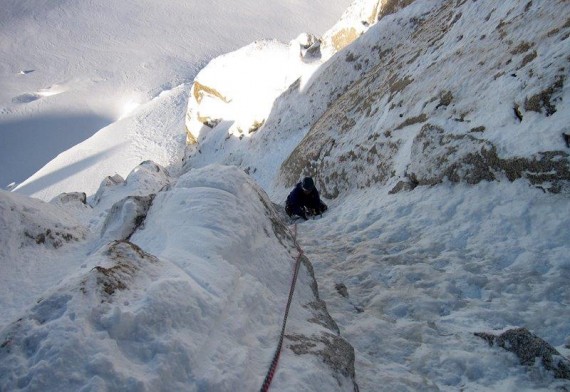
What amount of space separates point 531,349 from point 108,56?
10311cm

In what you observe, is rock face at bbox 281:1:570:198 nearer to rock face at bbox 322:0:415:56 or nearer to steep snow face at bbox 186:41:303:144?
rock face at bbox 322:0:415:56

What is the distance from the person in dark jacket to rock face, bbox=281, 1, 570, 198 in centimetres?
128

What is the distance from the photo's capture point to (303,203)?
444 inches

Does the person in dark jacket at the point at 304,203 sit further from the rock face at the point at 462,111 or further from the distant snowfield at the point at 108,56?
the distant snowfield at the point at 108,56

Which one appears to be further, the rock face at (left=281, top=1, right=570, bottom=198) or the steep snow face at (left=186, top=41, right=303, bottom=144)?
the steep snow face at (left=186, top=41, right=303, bottom=144)

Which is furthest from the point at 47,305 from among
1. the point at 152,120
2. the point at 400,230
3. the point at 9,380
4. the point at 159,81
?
the point at 159,81

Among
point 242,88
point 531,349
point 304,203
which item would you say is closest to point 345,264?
point 531,349

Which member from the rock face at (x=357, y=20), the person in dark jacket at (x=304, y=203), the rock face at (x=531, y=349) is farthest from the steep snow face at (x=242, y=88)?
the rock face at (x=531, y=349)

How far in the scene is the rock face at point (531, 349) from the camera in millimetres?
4254

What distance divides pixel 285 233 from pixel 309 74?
19100mm

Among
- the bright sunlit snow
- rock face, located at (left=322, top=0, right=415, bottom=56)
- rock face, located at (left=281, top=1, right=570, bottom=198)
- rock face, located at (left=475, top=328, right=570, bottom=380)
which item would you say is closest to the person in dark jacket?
the bright sunlit snow

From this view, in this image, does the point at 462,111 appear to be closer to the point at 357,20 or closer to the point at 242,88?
the point at 357,20

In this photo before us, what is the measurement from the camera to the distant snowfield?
68.4m

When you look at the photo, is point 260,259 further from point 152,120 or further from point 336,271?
point 152,120
